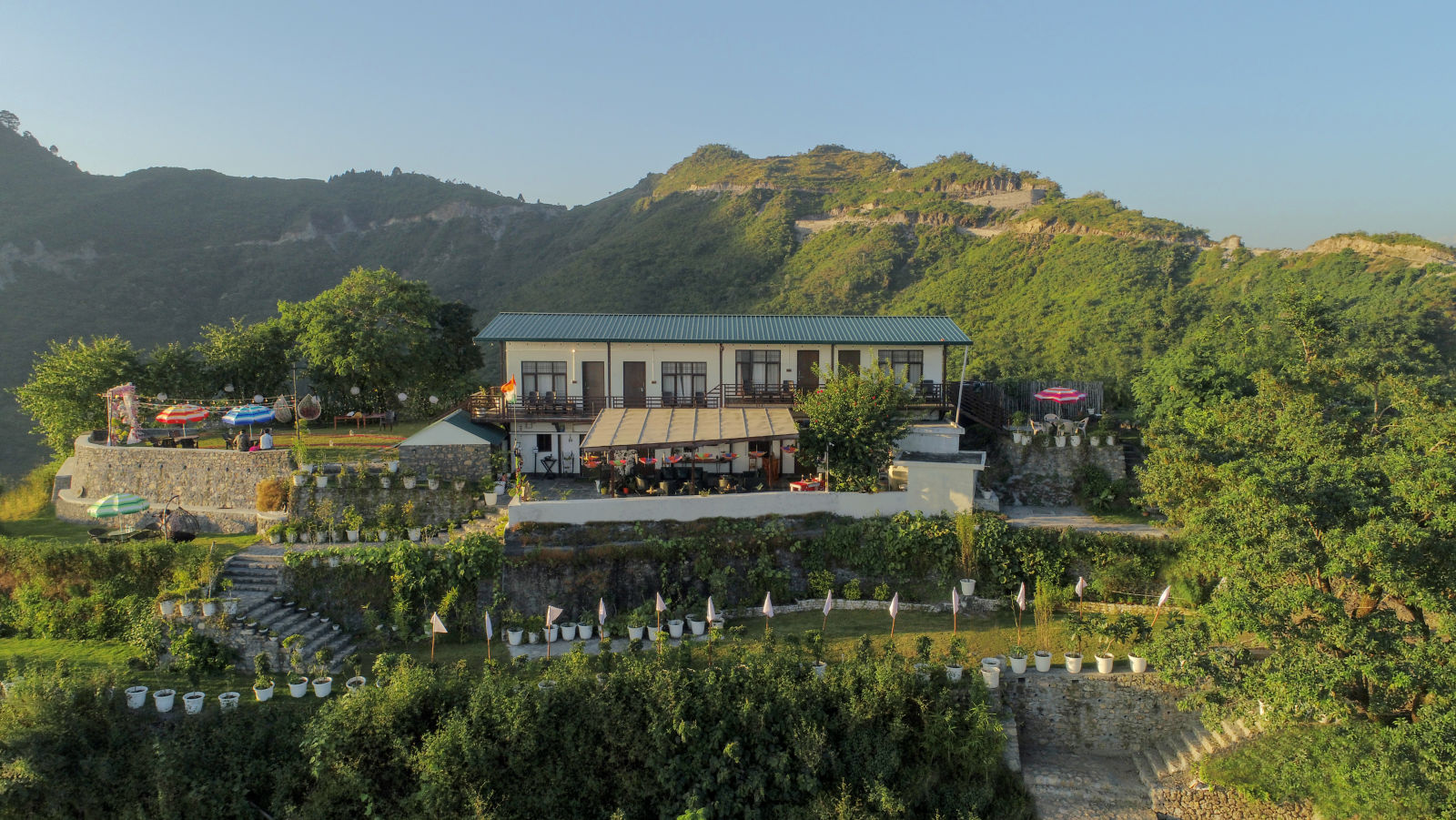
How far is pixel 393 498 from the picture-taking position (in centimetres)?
1775

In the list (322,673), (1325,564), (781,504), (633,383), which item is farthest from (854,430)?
(322,673)

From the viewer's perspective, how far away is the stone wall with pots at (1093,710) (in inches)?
503

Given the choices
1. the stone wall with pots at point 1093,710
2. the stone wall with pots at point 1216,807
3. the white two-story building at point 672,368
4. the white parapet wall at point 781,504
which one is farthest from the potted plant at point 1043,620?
the white two-story building at point 672,368

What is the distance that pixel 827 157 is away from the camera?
2955 inches

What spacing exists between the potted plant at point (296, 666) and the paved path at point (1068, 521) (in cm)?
1557

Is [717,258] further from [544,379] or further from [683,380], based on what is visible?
[544,379]

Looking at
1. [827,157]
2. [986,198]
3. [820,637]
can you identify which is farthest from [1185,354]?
[827,157]

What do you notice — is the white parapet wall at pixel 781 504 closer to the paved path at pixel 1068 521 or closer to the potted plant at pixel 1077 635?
the paved path at pixel 1068 521

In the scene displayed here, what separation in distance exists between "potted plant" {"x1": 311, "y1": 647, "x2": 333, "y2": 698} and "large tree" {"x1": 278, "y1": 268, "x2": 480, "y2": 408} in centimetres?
1213

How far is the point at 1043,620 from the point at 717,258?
38.9m

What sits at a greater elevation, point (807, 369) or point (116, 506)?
point (807, 369)

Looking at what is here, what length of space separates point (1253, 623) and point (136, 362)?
100ft

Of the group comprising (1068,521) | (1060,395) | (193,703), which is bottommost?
(193,703)

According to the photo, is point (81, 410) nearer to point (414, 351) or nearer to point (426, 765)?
point (414, 351)
